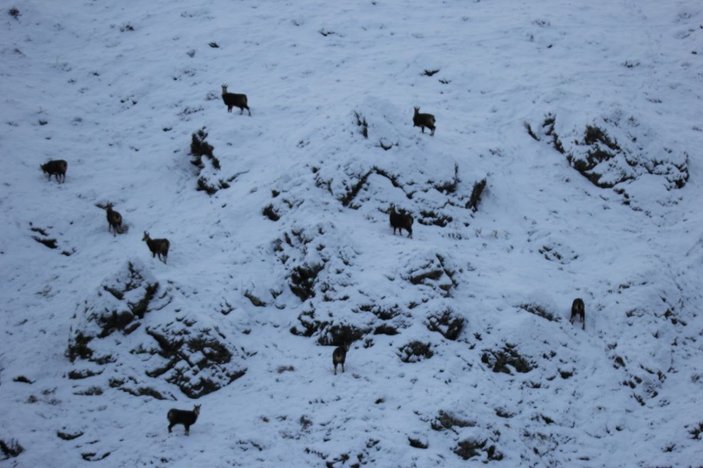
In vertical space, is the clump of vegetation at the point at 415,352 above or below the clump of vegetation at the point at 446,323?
below

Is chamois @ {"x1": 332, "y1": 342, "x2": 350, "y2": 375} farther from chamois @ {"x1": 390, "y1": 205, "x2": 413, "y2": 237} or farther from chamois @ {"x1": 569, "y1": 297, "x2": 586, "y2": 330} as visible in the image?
chamois @ {"x1": 569, "y1": 297, "x2": 586, "y2": 330}

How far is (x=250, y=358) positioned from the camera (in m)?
16.7

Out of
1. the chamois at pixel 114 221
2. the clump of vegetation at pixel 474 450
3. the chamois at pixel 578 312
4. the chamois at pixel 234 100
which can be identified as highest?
the chamois at pixel 234 100

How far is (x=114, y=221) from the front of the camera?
20922mm

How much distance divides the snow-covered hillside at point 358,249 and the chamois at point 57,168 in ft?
1.20

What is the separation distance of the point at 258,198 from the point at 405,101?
9002 mm

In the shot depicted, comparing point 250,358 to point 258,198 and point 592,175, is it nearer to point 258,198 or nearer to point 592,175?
point 258,198

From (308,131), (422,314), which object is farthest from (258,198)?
(422,314)

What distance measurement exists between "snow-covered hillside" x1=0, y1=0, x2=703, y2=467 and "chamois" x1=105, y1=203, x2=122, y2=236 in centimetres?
37

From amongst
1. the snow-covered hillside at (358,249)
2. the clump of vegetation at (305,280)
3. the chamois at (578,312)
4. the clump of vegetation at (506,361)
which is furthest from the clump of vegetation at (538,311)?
the clump of vegetation at (305,280)

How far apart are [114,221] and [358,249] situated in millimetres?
8907

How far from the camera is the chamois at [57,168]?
75.9 feet

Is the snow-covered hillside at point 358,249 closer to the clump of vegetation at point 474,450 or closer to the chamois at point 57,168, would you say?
the clump of vegetation at point 474,450

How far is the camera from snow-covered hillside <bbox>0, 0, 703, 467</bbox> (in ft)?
48.5
